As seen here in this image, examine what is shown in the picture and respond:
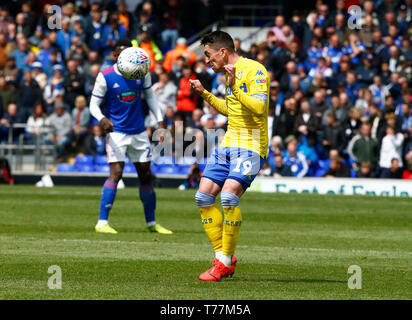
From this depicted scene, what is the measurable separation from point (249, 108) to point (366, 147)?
13.8 m

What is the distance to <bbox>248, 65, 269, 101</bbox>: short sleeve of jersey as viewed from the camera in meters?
8.62

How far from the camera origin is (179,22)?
95.2 ft

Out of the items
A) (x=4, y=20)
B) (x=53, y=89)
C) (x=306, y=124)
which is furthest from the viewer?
(x=4, y=20)

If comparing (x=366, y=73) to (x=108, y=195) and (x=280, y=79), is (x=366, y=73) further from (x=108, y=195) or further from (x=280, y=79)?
(x=108, y=195)

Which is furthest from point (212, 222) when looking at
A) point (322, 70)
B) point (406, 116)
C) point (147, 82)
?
point (322, 70)

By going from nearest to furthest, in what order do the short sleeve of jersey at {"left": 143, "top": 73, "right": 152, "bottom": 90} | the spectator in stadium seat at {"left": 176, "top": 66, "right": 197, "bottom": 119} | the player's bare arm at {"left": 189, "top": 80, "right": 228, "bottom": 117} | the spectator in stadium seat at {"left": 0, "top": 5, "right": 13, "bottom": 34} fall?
1. the player's bare arm at {"left": 189, "top": 80, "right": 228, "bottom": 117}
2. the short sleeve of jersey at {"left": 143, "top": 73, "right": 152, "bottom": 90}
3. the spectator in stadium seat at {"left": 176, "top": 66, "right": 197, "bottom": 119}
4. the spectator in stadium seat at {"left": 0, "top": 5, "right": 13, "bottom": 34}

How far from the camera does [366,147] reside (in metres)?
21.9

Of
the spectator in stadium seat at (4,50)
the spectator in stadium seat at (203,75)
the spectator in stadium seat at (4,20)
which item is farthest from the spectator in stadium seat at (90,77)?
the spectator in stadium seat at (4,20)

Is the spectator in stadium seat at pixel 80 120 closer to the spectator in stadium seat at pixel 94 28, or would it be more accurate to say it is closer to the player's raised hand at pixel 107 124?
the spectator in stadium seat at pixel 94 28

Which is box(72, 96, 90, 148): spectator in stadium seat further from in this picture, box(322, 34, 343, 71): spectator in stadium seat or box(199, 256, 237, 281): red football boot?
box(199, 256, 237, 281): red football boot

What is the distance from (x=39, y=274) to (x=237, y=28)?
70.9ft

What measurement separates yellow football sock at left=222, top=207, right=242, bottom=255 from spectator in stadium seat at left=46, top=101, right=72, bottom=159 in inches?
661

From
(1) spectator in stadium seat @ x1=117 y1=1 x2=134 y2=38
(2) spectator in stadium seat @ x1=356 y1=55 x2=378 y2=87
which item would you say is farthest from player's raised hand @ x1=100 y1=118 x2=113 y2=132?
(1) spectator in stadium seat @ x1=117 y1=1 x2=134 y2=38
